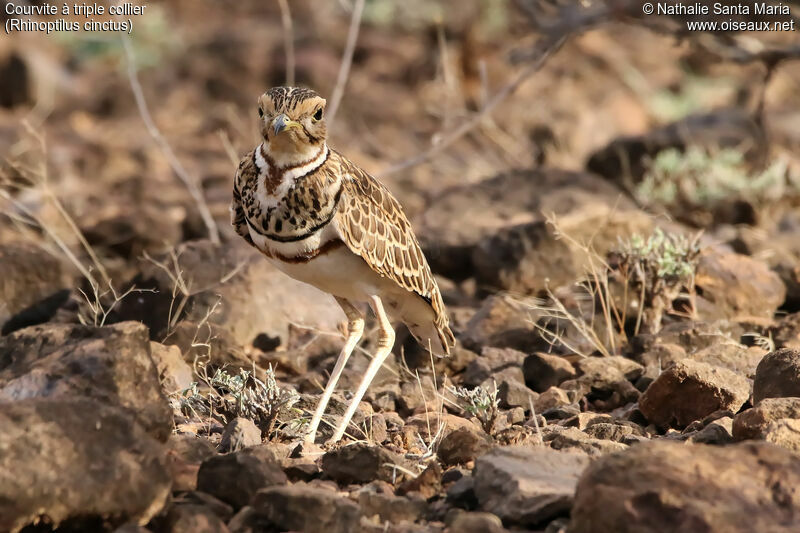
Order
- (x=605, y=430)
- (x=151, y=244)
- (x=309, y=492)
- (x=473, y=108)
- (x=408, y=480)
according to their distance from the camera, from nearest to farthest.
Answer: (x=309, y=492)
(x=408, y=480)
(x=605, y=430)
(x=151, y=244)
(x=473, y=108)

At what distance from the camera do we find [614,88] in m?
15.4

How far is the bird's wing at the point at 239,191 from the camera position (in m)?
5.24

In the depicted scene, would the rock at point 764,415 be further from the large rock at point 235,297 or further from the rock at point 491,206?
the rock at point 491,206

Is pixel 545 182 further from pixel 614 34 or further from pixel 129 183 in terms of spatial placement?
pixel 614 34

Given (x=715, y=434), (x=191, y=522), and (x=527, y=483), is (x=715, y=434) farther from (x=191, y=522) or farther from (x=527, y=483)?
(x=191, y=522)

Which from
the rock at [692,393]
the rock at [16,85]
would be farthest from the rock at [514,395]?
the rock at [16,85]

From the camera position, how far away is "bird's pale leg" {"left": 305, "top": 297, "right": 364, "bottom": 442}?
17.0 ft

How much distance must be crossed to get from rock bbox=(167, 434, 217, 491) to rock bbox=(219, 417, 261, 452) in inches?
2.7

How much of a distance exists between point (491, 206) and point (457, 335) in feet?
6.97

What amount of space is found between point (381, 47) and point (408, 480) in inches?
478

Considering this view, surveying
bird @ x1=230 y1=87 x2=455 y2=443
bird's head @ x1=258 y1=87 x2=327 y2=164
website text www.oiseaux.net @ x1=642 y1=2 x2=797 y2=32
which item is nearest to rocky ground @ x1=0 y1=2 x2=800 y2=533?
website text www.oiseaux.net @ x1=642 y1=2 x2=797 y2=32

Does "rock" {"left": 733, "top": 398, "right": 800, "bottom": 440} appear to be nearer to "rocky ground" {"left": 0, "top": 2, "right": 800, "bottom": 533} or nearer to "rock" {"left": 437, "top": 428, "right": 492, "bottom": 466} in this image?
"rocky ground" {"left": 0, "top": 2, "right": 800, "bottom": 533}

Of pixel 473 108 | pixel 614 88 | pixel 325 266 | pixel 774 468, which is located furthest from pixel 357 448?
pixel 614 88

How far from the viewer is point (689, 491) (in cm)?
344
